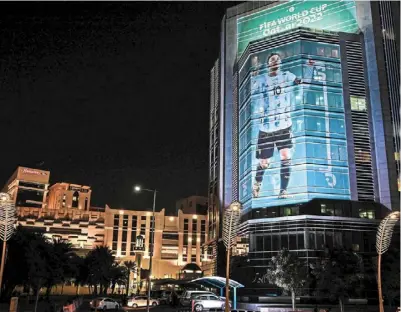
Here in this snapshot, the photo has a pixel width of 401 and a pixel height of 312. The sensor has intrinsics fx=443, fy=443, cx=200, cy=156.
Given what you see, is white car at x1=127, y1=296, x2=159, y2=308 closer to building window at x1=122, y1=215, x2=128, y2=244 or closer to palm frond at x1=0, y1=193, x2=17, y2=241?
palm frond at x1=0, y1=193, x2=17, y2=241

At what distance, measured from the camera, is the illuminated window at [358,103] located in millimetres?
64500

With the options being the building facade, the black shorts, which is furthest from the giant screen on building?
the building facade

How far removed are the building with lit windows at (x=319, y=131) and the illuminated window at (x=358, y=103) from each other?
146 millimetres

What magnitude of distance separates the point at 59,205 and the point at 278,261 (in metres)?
162

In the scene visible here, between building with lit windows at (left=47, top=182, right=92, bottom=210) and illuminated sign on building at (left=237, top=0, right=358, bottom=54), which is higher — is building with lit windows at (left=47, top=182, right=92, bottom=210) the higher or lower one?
the lower one

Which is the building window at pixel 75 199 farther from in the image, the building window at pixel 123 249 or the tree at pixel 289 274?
the tree at pixel 289 274

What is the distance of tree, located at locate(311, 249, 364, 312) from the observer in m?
41.3

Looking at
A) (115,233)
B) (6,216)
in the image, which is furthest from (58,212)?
(6,216)

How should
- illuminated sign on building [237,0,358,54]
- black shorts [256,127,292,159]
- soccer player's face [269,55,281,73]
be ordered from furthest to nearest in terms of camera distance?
illuminated sign on building [237,0,358,54], soccer player's face [269,55,281,73], black shorts [256,127,292,159]

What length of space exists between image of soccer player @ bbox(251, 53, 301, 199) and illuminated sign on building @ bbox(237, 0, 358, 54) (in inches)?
366

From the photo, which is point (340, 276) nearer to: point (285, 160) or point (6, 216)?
point (285, 160)

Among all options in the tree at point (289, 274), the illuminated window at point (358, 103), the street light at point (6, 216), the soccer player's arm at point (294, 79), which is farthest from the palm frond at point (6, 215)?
the illuminated window at point (358, 103)

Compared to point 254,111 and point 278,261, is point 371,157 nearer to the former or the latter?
point 254,111

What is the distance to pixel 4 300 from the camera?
4966 cm
